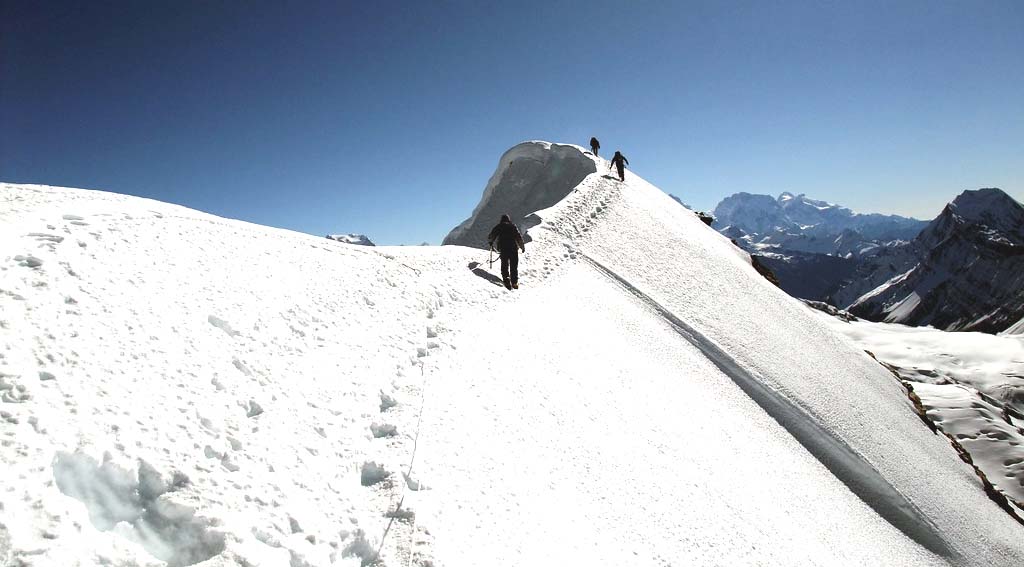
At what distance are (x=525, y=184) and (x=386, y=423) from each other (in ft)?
117

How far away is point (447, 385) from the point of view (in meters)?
9.47

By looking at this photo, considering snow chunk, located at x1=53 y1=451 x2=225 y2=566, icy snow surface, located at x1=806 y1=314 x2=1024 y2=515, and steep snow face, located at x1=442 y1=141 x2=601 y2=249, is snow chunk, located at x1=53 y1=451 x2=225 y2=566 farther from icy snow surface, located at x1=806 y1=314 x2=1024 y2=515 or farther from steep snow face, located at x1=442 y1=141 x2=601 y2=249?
icy snow surface, located at x1=806 y1=314 x2=1024 y2=515

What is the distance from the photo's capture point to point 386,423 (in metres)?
7.81

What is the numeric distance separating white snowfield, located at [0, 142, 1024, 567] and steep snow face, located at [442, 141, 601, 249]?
21.1 meters

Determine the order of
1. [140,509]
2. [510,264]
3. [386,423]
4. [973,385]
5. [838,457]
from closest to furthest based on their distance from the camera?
[140,509] → [386,423] → [838,457] → [510,264] → [973,385]

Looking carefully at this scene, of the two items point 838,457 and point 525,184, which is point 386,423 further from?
point 525,184

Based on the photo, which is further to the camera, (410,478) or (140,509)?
(410,478)

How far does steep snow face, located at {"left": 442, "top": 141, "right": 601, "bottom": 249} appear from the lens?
3771 centimetres

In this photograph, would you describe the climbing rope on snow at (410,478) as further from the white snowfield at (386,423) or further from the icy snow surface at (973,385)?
the icy snow surface at (973,385)

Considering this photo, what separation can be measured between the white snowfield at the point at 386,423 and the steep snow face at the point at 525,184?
2109cm

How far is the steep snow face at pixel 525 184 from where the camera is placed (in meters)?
37.7

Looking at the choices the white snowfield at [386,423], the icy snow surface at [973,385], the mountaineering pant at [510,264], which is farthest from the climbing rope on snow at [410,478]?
the icy snow surface at [973,385]

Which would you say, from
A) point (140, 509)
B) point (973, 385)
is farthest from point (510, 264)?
point (973, 385)

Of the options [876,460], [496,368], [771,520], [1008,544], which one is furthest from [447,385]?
[1008,544]
